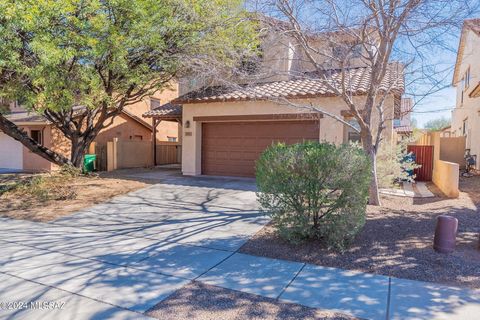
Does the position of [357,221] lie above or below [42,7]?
below

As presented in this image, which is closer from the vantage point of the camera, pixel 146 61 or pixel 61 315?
pixel 61 315

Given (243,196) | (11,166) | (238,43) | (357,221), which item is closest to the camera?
(357,221)

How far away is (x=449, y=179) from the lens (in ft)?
32.5

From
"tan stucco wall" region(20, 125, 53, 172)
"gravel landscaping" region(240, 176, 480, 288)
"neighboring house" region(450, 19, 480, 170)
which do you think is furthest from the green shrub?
"tan stucco wall" region(20, 125, 53, 172)

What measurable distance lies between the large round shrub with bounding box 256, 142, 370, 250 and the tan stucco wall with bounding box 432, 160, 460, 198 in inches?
211

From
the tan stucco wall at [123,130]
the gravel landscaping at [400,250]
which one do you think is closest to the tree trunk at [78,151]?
the tan stucco wall at [123,130]

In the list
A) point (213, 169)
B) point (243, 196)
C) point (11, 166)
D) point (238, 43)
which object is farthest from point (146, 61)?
point (11, 166)

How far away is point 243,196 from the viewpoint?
32.7 ft

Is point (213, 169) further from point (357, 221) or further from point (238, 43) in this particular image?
point (357, 221)

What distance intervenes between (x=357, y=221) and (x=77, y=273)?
13.9 feet

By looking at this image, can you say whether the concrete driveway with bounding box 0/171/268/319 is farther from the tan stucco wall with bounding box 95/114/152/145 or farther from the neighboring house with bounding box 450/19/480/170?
the tan stucco wall with bounding box 95/114/152/145

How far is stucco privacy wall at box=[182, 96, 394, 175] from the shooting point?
11867 millimetres

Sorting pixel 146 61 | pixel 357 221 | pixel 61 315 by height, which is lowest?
pixel 61 315

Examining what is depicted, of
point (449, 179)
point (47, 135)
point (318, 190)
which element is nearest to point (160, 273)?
point (318, 190)
